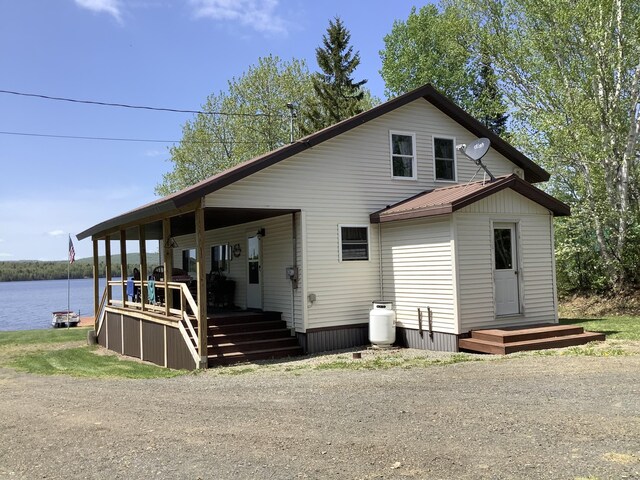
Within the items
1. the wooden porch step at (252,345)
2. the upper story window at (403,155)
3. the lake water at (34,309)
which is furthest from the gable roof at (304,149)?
the lake water at (34,309)

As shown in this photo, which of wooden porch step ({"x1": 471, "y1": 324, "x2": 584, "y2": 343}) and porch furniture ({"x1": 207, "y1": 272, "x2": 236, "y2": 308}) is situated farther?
Result: porch furniture ({"x1": 207, "y1": 272, "x2": 236, "y2": 308})

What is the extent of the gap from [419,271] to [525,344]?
259 centimetres

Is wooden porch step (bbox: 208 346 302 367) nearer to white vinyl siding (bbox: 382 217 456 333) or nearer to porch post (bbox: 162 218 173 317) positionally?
porch post (bbox: 162 218 173 317)

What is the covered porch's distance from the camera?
1108cm

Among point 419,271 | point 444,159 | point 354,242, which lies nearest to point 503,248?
point 419,271

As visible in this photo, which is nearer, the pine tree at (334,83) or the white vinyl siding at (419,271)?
the white vinyl siding at (419,271)

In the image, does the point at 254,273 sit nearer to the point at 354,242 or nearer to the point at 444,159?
the point at 354,242

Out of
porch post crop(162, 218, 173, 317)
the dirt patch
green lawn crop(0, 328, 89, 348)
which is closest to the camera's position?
porch post crop(162, 218, 173, 317)

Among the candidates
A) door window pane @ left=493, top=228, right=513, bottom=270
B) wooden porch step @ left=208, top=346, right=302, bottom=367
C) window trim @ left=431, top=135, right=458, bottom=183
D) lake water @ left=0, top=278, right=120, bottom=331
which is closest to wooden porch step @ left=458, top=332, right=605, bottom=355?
door window pane @ left=493, top=228, right=513, bottom=270

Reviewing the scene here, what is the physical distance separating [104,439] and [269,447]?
1.75m

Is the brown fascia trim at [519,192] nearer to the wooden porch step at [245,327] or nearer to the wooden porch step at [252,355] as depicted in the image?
the wooden porch step at [252,355]

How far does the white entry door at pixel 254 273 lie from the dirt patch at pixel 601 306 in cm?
999

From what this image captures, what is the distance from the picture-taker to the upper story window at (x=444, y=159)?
13922 mm

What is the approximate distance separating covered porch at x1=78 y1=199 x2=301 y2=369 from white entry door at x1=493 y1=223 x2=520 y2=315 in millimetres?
4288
